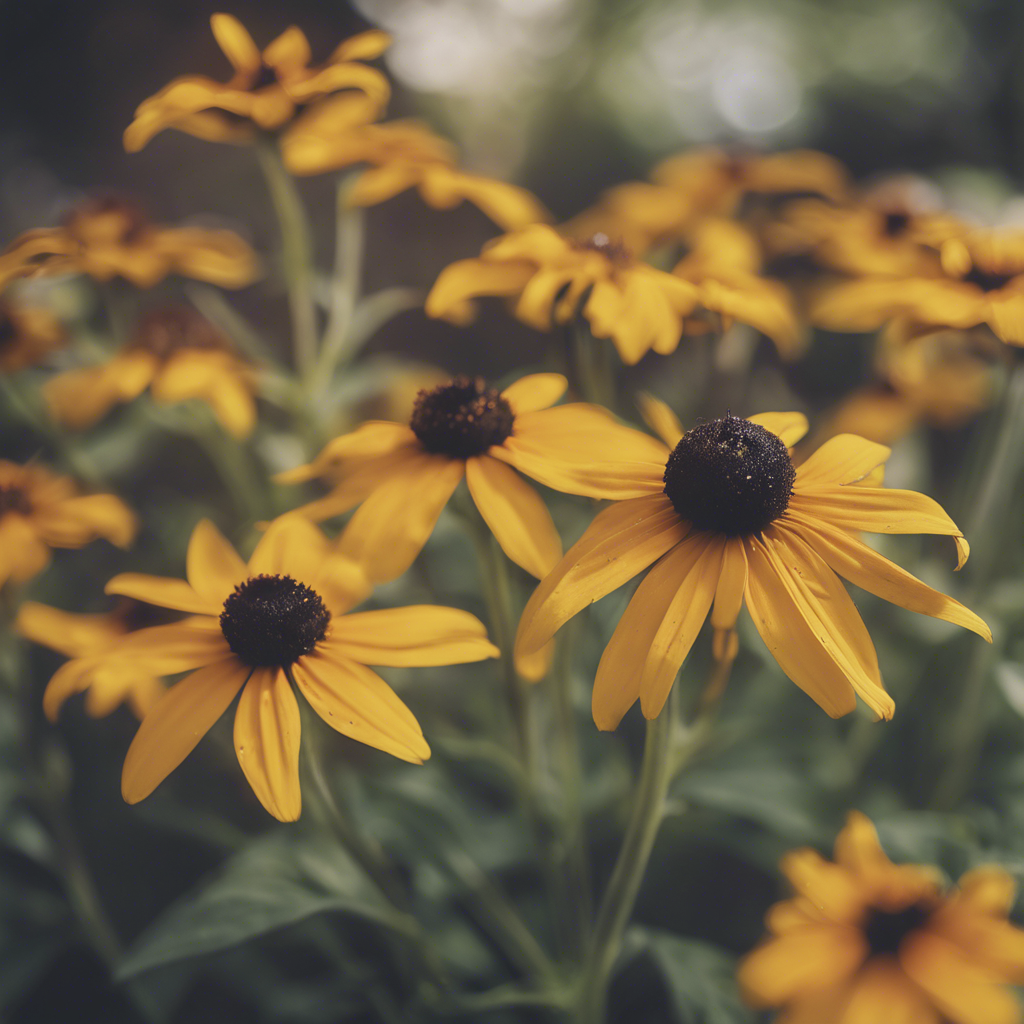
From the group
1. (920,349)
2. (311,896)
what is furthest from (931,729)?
(311,896)

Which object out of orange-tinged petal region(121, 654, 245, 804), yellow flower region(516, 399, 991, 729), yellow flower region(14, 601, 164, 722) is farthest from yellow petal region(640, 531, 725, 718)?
yellow flower region(14, 601, 164, 722)

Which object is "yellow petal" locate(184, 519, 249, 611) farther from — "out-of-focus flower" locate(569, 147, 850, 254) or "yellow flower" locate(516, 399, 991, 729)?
"out-of-focus flower" locate(569, 147, 850, 254)

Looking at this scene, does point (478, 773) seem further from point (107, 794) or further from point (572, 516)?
point (107, 794)

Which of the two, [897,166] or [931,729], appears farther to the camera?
[897,166]

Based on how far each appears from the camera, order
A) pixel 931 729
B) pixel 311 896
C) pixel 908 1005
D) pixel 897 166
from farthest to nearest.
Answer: pixel 897 166
pixel 931 729
pixel 311 896
pixel 908 1005

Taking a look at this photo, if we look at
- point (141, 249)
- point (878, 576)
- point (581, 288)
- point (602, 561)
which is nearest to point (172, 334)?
point (141, 249)

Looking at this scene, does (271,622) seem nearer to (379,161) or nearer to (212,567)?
(212,567)
